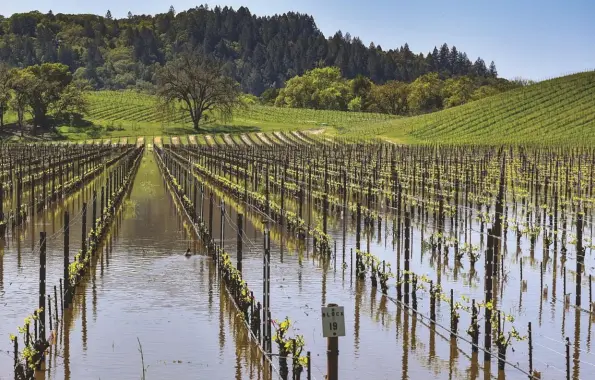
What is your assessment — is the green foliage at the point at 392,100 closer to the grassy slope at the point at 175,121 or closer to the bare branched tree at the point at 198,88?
the grassy slope at the point at 175,121

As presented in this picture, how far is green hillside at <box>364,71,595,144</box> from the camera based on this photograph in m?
93.8

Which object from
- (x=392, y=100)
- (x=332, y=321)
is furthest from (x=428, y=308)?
(x=392, y=100)

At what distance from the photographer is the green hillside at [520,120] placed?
308ft

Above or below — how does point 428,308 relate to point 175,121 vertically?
below

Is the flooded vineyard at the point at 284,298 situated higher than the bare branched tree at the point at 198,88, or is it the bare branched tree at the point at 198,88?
the bare branched tree at the point at 198,88

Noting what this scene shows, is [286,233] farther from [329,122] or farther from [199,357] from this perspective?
[329,122]

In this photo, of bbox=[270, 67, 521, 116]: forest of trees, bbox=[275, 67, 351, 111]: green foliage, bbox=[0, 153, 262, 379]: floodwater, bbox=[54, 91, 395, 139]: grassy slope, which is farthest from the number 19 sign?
bbox=[275, 67, 351, 111]: green foliage

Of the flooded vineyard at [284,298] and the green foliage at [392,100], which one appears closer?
the flooded vineyard at [284,298]

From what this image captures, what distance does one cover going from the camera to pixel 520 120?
10281 cm

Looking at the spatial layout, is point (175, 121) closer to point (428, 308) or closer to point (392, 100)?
point (392, 100)

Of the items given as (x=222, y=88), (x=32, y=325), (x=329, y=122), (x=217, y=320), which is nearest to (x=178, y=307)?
(x=217, y=320)

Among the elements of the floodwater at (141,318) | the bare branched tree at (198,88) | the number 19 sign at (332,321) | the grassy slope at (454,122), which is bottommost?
the floodwater at (141,318)

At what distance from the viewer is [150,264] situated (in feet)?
92.1

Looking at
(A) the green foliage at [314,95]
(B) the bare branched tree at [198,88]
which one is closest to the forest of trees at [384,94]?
(A) the green foliage at [314,95]
